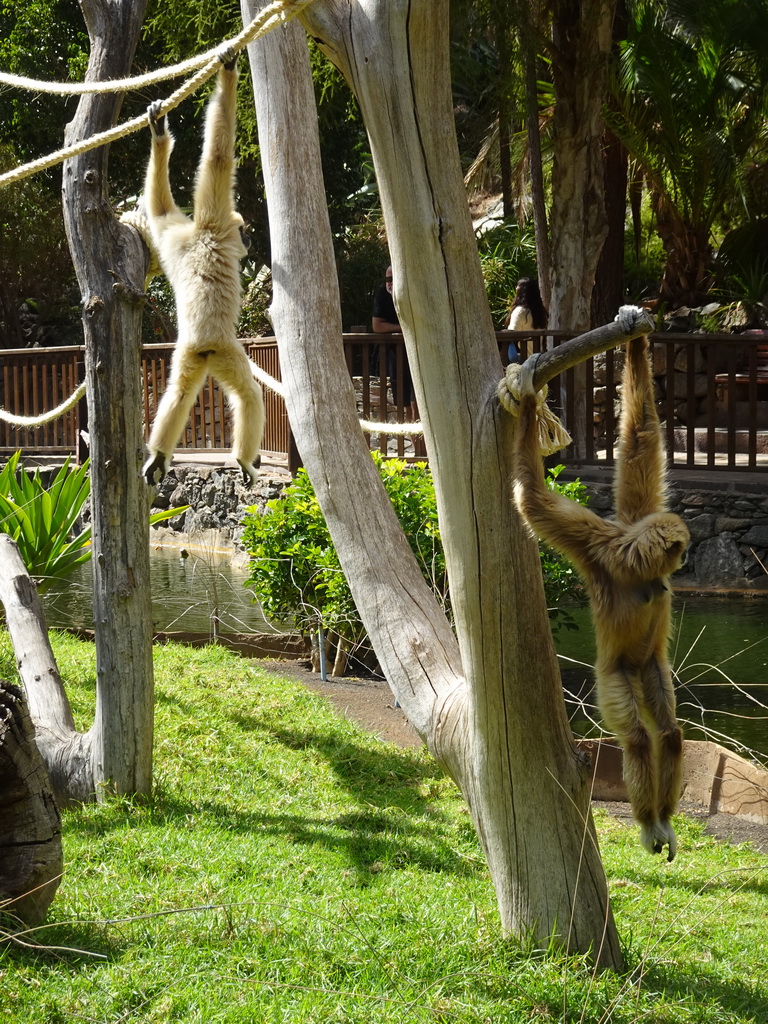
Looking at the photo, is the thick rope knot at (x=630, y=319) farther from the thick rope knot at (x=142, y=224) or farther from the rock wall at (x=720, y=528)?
the rock wall at (x=720, y=528)

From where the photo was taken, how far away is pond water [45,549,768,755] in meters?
7.82

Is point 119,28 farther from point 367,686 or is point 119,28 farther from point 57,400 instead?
point 57,400

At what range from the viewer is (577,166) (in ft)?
44.3

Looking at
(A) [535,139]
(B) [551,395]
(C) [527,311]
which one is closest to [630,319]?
(C) [527,311]

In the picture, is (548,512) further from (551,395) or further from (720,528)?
(551,395)

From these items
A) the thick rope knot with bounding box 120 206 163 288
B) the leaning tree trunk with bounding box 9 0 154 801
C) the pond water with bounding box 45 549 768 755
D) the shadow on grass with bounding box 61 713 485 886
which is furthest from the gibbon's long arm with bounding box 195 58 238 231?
the pond water with bounding box 45 549 768 755

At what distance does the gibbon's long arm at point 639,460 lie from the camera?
3.66 metres

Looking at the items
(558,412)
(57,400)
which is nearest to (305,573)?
(558,412)

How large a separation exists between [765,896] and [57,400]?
1418 centimetres

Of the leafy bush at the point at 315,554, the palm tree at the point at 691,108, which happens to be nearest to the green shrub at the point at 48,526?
the leafy bush at the point at 315,554

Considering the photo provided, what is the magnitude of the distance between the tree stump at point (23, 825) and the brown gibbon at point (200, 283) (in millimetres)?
1989

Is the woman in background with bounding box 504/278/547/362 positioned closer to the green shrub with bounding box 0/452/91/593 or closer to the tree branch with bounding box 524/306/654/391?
the green shrub with bounding box 0/452/91/593

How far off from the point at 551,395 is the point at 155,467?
9.13 meters

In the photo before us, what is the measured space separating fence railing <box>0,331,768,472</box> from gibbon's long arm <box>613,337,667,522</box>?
26.5 ft
